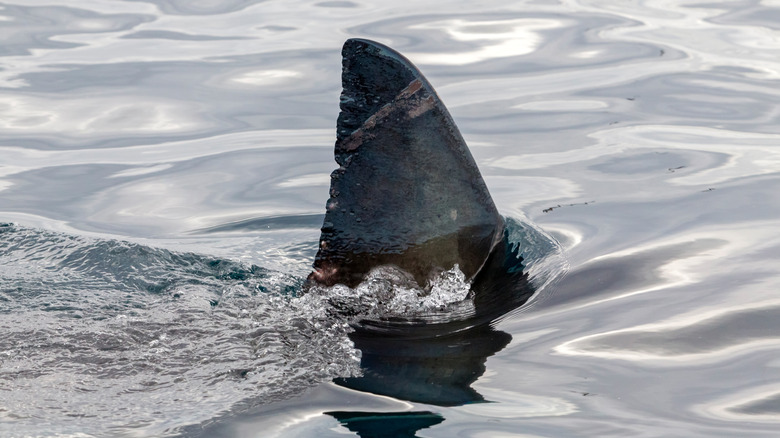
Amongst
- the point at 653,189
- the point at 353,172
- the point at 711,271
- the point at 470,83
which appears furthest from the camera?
the point at 470,83

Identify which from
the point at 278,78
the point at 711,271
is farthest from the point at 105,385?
the point at 278,78

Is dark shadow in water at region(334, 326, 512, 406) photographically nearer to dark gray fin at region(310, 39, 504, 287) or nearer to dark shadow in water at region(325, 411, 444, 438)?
dark shadow in water at region(325, 411, 444, 438)

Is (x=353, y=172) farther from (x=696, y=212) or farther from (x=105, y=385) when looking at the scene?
(x=696, y=212)

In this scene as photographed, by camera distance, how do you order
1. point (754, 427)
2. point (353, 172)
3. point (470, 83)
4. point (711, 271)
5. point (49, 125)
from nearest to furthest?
1. point (754, 427)
2. point (353, 172)
3. point (711, 271)
4. point (49, 125)
5. point (470, 83)

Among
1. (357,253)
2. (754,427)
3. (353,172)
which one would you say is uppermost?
(353,172)

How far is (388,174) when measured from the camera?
4.95 meters

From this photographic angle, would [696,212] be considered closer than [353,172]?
No

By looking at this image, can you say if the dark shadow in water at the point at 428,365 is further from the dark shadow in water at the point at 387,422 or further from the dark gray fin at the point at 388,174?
the dark gray fin at the point at 388,174

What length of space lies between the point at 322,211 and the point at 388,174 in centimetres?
251

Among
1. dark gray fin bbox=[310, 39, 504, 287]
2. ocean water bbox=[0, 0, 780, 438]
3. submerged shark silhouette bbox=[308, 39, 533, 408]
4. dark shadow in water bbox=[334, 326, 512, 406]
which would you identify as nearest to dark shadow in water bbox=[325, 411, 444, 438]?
ocean water bbox=[0, 0, 780, 438]

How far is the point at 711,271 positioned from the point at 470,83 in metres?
5.71

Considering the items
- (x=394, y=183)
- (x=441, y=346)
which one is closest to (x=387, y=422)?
(x=441, y=346)

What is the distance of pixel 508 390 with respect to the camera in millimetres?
4020

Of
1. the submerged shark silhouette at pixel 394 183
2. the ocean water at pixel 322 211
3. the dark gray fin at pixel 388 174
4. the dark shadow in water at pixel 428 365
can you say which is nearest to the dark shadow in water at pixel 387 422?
the ocean water at pixel 322 211
